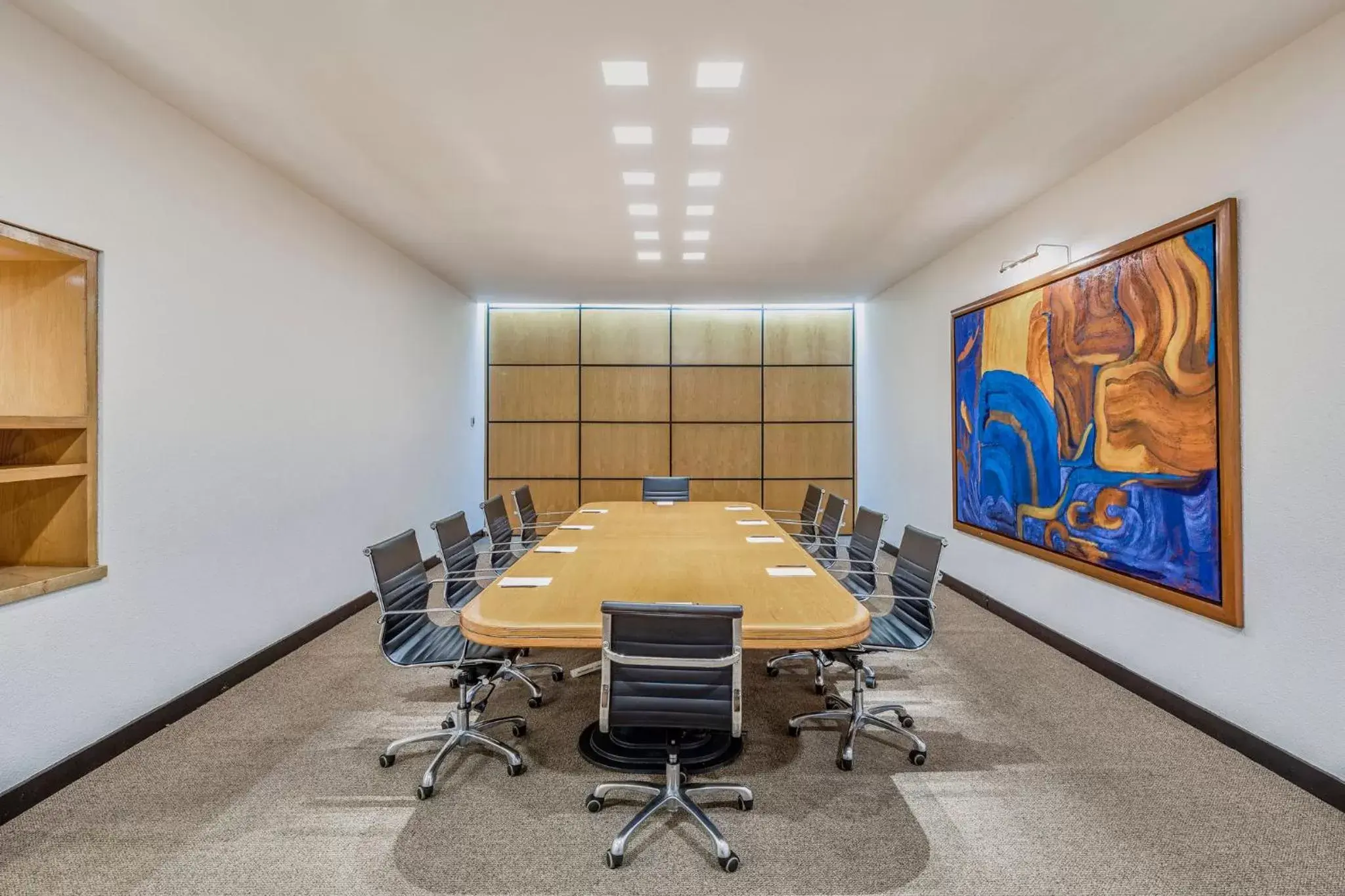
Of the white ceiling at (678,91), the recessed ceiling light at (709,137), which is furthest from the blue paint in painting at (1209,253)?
the recessed ceiling light at (709,137)

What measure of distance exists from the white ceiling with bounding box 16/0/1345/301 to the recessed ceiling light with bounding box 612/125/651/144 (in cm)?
6

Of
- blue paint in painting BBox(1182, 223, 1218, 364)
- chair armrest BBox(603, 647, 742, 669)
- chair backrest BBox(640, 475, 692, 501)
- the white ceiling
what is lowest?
chair armrest BBox(603, 647, 742, 669)

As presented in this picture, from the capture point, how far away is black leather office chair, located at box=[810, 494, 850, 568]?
4.14m

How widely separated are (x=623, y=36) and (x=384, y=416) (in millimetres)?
3865

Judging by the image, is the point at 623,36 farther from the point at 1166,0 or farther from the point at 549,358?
the point at 549,358

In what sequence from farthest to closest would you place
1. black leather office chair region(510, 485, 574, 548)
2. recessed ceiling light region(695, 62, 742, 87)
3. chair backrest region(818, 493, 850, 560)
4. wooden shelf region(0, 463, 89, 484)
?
black leather office chair region(510, 485, 574, 548)
chair backrest region(818, 493, 850, 560)
recessed ceiling light region(695, 62, 742, 87)
wooden shelf region(0, 463, 89, 484)

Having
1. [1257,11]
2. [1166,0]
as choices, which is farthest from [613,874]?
[1257,11]

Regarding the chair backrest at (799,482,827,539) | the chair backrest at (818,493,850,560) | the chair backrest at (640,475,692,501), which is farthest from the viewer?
the chair backrest at (640,475,692,501)

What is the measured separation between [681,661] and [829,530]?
8.83ft

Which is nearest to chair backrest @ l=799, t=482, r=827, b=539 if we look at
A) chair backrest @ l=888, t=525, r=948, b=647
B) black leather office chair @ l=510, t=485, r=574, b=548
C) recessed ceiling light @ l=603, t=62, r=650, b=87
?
chair backrest @ l=888, t=525, r=948, b=647

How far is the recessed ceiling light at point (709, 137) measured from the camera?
3.03 m

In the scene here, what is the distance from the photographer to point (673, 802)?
2088 mm

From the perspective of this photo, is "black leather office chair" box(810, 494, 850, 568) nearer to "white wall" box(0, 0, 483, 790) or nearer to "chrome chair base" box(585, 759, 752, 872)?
"chrome chair base" box(585, 759, 752, 872)

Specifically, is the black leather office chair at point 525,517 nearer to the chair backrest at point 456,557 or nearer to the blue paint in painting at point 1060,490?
the chair backrest at point 456,557
